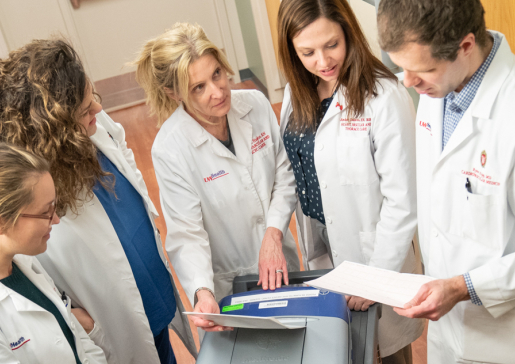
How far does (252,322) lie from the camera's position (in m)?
0.98

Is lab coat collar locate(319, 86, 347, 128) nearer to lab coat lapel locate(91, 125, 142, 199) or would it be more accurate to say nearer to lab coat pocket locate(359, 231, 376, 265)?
lab coat pocket locate(359, 231, 376, 265)

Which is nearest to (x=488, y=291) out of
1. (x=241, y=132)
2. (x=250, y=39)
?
(x=241, y=132)

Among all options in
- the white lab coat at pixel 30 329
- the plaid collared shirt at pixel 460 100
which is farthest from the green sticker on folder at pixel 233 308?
the plaid collared shirt at pixel 460 100

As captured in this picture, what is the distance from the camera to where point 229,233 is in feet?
5.21

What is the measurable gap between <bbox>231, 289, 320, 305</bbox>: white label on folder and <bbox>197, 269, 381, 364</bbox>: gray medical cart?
2 centimetres

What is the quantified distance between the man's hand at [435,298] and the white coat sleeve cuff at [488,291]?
0.03 metres

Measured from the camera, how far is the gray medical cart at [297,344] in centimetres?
98

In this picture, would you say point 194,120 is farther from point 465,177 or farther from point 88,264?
point 465,177

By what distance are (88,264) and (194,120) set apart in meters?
0.52

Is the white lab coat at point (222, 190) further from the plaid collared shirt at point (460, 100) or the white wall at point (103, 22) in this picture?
the white wall at point (103, 22)


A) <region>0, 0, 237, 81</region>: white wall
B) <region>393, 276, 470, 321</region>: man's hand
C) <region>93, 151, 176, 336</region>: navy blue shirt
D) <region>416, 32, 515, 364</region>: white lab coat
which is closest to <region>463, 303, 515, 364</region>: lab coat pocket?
<region>416, 32, 515, 364</region>: white lab coat

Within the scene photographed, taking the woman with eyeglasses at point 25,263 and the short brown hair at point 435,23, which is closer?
the short brown hair at point 435,23

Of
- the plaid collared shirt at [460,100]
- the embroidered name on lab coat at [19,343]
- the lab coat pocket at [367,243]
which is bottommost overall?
the lab coat pocket at [367,243]

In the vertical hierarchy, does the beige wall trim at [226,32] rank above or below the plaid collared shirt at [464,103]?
below
